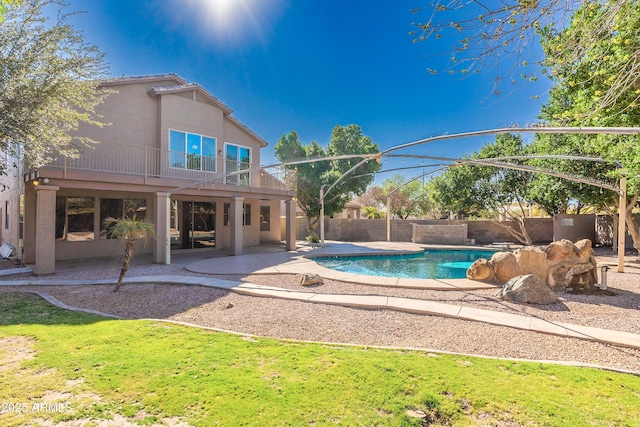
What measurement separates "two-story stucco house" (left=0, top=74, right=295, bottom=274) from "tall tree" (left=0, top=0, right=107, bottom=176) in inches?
71.4

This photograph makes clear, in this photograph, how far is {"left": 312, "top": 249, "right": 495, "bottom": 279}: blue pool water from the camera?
1212 centimetres

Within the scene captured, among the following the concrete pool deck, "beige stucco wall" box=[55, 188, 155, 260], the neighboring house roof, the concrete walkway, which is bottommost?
the concrete walkway

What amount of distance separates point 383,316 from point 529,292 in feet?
11.8

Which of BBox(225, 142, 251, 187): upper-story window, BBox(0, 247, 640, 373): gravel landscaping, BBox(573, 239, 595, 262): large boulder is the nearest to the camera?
BBox(0, 247, 640, 373): gravel landscaping

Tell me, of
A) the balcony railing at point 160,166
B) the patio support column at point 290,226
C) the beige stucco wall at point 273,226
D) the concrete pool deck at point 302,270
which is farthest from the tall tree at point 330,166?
the concrete pool deck at point 302,270

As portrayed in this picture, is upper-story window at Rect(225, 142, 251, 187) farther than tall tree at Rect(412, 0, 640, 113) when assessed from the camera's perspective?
Yes

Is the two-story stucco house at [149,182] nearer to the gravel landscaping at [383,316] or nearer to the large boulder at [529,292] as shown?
the gravel landscaping at [383,316]

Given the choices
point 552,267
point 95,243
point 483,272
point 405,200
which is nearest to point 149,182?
point 95,243

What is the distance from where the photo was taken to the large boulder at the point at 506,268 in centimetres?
909

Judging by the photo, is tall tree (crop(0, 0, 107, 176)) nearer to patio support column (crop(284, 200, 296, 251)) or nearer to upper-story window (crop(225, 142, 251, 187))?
upper-story window (crop(225, 142, 251, 187))

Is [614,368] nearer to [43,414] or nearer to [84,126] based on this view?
[43,414]

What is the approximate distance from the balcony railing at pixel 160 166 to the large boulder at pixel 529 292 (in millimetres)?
7868

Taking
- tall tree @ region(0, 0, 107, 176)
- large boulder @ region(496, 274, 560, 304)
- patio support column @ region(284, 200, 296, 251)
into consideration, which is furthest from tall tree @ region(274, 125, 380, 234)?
large boulder @ region(496, 274, 560, 304)

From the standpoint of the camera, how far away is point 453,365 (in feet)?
13.2
